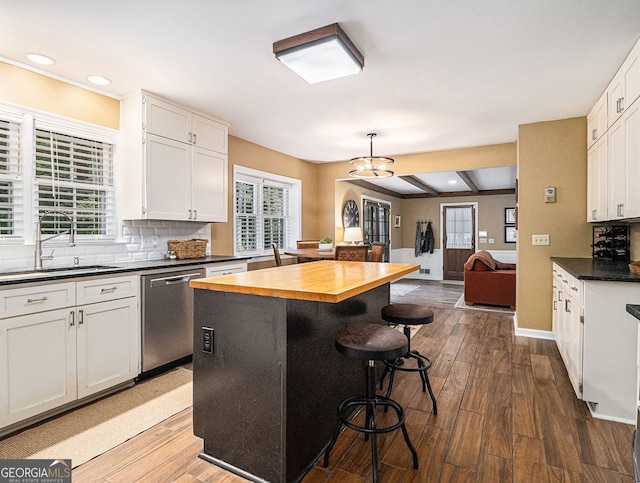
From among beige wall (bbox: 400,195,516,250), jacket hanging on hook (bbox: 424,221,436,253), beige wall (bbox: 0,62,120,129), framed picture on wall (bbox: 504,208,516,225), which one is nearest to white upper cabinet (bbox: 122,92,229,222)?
beige wall (bbox: 0,62,120,129)

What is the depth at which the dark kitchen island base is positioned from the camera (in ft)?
5.40

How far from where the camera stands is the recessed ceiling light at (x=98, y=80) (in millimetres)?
2887

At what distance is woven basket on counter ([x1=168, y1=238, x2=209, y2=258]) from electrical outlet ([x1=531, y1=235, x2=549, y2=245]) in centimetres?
375

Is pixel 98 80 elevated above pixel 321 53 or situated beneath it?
elevated above

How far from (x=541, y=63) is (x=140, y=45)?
9.53ft

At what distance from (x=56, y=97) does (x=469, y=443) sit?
12.9 ft

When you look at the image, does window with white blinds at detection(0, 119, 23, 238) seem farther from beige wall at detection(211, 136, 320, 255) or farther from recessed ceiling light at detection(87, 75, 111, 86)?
beige wall at detection(211, 136, 320, 255)

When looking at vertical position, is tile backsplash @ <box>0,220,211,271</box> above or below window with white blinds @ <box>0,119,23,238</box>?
below

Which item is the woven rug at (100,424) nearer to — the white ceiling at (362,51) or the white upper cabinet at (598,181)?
the white ceiling at (362,51)

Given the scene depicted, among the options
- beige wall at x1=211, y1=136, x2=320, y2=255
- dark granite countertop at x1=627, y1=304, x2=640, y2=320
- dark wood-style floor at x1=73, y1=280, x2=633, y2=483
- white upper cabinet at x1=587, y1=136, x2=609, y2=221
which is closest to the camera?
dark granite countertop at x1=627, y1=304, x2=640, y2=320

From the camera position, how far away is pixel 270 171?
5.33 m

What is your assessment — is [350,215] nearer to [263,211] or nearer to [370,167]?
[263,211]

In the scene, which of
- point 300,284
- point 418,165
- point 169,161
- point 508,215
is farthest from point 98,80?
point 508,215

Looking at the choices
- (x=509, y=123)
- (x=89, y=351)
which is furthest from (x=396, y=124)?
(x=89, y=351)
